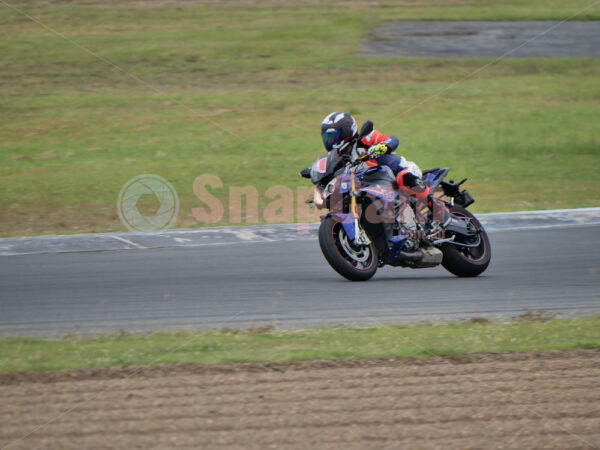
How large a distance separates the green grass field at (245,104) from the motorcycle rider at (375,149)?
5.83 m

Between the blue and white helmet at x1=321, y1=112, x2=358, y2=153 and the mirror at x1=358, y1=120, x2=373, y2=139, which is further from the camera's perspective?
the blue and white helmet at x1=321, y1=112, x2=358, y2=153

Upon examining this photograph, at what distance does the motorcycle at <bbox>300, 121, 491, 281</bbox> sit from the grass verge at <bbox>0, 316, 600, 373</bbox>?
1725 millimetres

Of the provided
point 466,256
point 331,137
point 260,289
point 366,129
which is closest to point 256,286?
point 260,289

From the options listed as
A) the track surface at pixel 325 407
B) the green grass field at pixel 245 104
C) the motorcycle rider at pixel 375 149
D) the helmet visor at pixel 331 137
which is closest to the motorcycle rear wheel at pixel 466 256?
the motorcycle rider at pixel 375 149

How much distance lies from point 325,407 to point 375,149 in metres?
4.00

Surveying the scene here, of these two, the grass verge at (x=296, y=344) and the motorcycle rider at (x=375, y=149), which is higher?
the motorcycle rider at (x=375, y=149)

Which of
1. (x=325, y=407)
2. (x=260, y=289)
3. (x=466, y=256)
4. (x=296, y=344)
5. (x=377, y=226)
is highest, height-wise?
(x=377, y=226)

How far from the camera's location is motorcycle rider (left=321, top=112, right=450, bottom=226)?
28.1ft

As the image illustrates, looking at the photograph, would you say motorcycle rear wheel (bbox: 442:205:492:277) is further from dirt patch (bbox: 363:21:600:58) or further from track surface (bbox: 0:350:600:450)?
dirt patch (bbox: 363:21:600:58)

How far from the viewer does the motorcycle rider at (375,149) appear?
28.1ft

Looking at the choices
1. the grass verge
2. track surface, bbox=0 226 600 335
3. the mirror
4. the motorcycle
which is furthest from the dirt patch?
the grass verge

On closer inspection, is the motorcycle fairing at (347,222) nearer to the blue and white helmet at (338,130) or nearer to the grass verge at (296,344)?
the blue and white helmet at (338,130)

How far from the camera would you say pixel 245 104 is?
2220 cm

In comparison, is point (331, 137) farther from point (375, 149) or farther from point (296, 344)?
point (296, 344)
